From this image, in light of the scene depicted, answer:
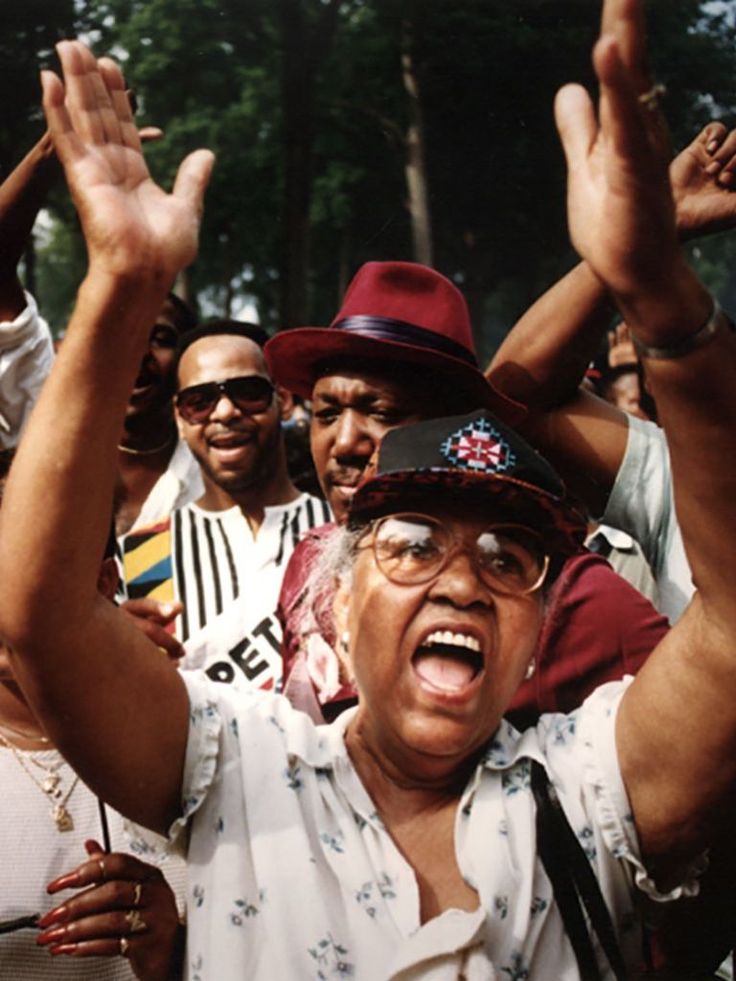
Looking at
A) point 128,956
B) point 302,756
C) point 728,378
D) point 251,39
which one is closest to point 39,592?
point 302,756

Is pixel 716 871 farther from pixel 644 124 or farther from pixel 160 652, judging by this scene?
pixel 644 124

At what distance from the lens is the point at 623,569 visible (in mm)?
2879

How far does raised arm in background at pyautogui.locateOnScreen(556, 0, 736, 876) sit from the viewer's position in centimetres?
131

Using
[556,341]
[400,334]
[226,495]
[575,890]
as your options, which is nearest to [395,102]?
[226,495]

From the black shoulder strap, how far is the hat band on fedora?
1.11 meters

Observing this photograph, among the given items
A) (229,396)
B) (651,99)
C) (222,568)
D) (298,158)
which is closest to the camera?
(651,99)

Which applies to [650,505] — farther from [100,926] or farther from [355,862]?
[100,926]

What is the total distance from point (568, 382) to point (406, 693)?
38.3 inches

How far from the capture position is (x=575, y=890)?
5.40 ft

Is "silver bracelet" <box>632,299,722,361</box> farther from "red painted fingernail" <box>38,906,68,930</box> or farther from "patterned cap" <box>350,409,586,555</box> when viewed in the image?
"red painted fingernail" <box>38,906,68,930</box>

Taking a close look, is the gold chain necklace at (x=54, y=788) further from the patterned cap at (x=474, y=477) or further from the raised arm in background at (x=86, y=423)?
the patterned cap at (x=474, y=477)

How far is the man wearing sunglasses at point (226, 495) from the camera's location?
325 cm

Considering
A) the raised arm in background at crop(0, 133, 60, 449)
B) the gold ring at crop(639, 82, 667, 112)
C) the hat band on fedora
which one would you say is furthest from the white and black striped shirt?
the gold ring at crop(639, 82, 667, 112)

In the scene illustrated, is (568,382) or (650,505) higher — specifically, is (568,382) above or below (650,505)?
above
